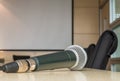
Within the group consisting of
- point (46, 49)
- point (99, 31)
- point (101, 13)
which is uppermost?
point (101, 13)

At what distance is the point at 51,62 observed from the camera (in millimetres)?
908

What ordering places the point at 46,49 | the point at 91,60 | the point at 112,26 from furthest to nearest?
the point at 46,49, the point at 112,26, the point at 91,60

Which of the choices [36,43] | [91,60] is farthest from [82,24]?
[91,60]

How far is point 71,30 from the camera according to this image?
5668mm

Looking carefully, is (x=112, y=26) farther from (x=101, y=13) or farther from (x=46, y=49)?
(x=46, y=49)

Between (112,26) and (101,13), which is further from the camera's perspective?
(101,13)

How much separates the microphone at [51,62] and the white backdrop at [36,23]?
4.63 metres

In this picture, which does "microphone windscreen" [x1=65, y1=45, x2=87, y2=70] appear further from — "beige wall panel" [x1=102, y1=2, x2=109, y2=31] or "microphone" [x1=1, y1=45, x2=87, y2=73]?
"beige wall panel" [x1=102, y1=2, x2=109, y2=31]

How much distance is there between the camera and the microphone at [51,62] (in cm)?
81

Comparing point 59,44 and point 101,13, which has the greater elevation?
point 101,13

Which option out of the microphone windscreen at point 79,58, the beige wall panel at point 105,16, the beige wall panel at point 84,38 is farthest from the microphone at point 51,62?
the beige wall panel at point 84,38

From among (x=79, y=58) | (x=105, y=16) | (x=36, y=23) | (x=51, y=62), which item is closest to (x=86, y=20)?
(x=105, y=16)

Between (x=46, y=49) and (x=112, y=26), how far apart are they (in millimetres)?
1660

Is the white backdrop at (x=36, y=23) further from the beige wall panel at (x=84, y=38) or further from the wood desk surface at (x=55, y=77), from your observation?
the wood desk surface at (x=55, y=77)
